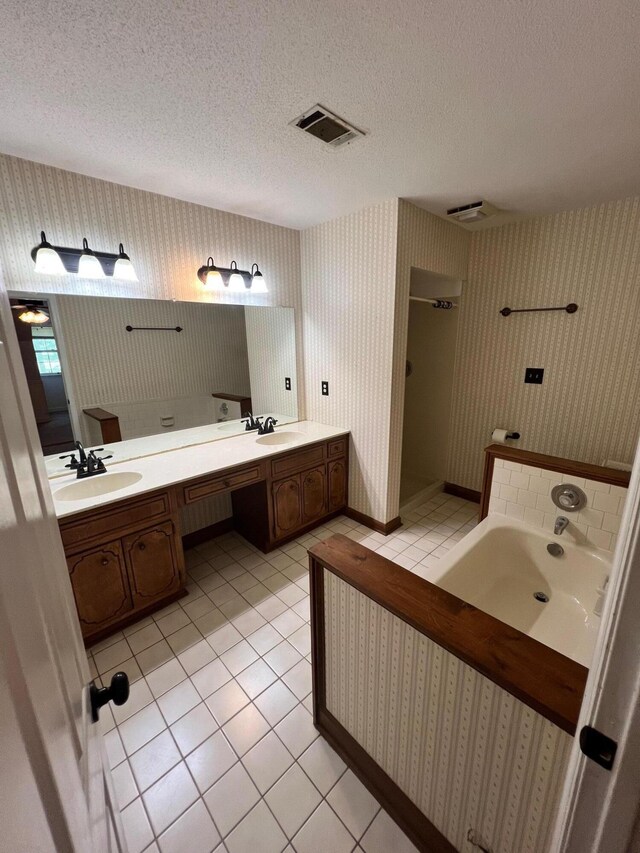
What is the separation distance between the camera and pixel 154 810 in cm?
116

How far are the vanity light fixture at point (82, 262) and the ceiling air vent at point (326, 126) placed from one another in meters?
1.19

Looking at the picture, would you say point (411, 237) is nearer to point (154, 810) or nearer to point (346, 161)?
point (346, 161)

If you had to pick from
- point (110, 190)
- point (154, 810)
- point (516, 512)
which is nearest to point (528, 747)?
point (154, 810)

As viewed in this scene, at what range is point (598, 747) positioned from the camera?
1.63ft

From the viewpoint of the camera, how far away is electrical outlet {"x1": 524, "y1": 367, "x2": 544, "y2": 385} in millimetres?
2727

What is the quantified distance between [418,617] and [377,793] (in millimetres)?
793

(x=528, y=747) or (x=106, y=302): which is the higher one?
(x=106, y=302)

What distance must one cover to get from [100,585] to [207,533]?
984 millimetres

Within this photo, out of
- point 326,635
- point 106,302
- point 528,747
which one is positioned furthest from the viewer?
point 106,302

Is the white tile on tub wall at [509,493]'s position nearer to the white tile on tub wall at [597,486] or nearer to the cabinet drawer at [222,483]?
the white tile on tub wall at [597,486]

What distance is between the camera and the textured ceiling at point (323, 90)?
3.10ft

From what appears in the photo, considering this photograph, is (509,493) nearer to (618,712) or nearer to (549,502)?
(549,502)

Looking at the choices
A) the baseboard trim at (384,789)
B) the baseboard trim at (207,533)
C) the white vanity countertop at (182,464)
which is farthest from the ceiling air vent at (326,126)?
the baseboard trim at (207,533)

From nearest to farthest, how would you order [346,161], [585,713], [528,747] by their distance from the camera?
[585,713]
[528,747]
[346,161]
